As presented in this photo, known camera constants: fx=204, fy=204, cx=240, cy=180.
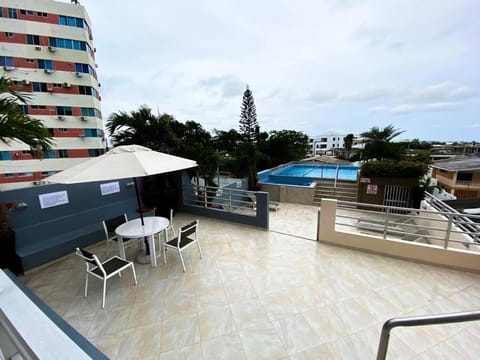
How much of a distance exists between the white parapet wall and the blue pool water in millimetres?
7087

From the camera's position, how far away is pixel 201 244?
14.6 ft

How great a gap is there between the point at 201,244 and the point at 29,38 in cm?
2515

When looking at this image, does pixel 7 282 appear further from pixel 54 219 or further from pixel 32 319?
pixel 54 219

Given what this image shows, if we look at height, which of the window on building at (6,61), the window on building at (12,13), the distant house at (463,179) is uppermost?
the window on building at (12,13)

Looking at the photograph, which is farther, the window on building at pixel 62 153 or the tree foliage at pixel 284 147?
the window on building at pixel 62 153

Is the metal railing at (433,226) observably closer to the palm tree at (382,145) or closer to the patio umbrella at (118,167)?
the patio umbrella at (118,167)

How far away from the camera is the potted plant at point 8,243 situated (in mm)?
3324

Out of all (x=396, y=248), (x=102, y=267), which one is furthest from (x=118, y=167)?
(x=396, y=248)

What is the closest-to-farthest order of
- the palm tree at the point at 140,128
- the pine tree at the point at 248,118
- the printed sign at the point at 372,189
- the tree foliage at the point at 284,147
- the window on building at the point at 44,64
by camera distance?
the palm tree at the point at 140,128
the printed sign at the point at 372,189
the window on building at the point at 44,64
the tree foliage at the point at 284,147
the pine tree at the point at 248,118

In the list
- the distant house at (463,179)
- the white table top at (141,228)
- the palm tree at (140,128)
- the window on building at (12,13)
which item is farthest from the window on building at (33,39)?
the distant house at (463,179)

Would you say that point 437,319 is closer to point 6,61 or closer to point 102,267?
point 102,267

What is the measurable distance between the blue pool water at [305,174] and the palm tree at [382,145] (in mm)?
1611

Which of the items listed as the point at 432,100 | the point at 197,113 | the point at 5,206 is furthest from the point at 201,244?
the point at 432,100

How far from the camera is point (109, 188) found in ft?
16.4
